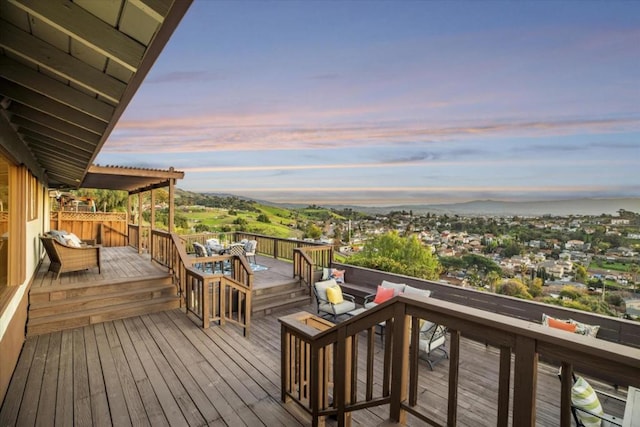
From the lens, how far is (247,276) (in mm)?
6250

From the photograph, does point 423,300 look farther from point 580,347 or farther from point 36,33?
point 36,33

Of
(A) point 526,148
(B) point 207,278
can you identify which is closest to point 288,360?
(B) point 207,278

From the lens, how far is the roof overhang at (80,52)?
1102mm

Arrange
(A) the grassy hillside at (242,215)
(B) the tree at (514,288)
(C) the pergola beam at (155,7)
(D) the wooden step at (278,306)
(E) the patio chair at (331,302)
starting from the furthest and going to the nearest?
(A) the grassy hillside at (242,215) < (B) the tree at (514,288) < (D) the wooden step at (278,306) < (E) the patio chair at (331,302) < (C) the pergola beam at (155,7)

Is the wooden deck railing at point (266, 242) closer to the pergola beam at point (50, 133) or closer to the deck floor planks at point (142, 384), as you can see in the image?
the deck floor planks at point (142, 384)

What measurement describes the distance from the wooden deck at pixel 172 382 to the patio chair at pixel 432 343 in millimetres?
169

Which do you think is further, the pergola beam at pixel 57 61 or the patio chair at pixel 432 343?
the patio chair at pixel 432 343

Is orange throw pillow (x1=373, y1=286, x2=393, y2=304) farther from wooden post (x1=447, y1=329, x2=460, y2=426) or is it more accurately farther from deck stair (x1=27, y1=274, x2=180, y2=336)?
wooden post (x1=447, y1=329, x2=460, y2=426)

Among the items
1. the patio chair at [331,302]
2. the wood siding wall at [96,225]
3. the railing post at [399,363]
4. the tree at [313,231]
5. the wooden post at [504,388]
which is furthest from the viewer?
the tree at [313,231]

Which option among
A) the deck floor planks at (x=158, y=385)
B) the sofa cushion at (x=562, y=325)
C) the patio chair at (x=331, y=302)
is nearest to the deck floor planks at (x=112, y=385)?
the deck floor planks at (x=158, y=385)

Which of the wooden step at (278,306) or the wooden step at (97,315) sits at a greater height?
the wooden step at (97,315)

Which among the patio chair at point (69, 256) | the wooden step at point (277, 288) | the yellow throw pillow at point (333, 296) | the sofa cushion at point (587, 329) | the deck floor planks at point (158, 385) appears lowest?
the wooden step at point (277, 288)

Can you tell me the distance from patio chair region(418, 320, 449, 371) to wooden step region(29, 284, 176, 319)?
4.77 meters

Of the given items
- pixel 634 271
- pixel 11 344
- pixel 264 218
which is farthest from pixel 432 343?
pixel 264 218
